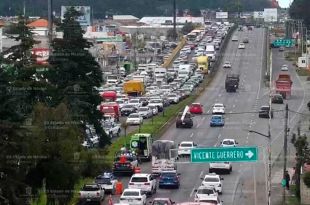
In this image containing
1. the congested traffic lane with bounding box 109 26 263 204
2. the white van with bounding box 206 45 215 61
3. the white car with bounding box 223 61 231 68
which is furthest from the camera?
the white van with bounding box 206 45 215 61

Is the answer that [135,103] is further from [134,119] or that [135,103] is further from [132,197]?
[132,197]

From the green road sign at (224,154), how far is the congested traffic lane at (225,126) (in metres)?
2.32

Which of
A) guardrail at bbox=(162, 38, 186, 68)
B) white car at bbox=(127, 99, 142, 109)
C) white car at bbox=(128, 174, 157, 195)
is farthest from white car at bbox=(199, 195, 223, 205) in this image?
guardrail at bbox=(162, 38, 186, 68)

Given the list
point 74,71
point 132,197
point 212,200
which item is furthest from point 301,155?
point 74,71

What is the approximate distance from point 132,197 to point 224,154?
3.06 metres

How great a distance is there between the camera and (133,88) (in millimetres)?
66062

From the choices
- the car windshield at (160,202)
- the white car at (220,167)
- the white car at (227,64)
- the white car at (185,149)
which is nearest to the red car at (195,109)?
the white car at (185,149)

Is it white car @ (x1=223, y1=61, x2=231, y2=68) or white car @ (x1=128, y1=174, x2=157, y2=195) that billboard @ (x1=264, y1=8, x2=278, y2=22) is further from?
white car @ (x1=128, y1=174, x2=157, y2=195)

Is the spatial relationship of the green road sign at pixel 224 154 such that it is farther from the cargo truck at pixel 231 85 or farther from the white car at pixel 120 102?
the cargo truck at pixel 231 85

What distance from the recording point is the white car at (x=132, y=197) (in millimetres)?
29422

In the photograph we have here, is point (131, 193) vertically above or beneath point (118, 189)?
above

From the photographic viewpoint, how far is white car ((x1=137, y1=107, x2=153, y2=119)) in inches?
2066

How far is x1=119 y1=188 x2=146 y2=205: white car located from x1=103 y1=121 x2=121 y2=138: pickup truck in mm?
15368

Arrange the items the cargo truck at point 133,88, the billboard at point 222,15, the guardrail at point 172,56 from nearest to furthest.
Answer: the cargo truck at point 133,88, the guardrail at point 172,56, the billboard at point 222,15
